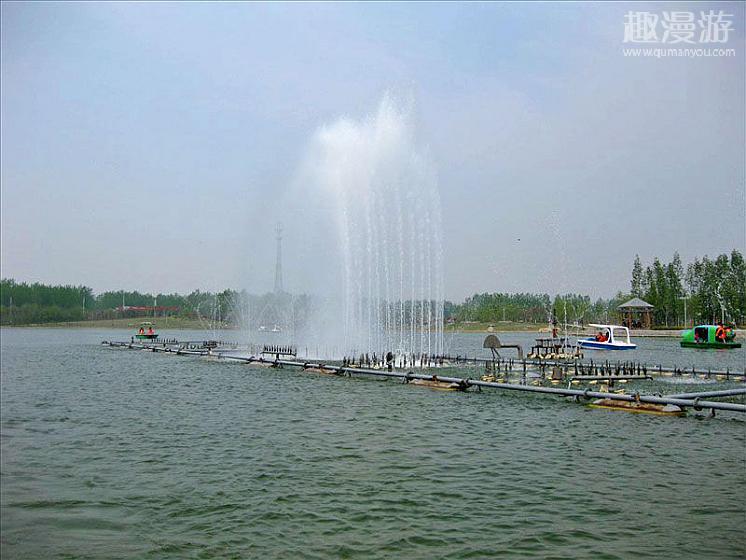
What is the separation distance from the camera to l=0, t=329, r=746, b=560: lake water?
934 cm

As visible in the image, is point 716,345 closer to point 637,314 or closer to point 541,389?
point 637,314

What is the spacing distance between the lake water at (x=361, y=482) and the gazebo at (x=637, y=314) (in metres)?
92.3

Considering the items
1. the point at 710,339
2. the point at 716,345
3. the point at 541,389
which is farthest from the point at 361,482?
the point at 710,339

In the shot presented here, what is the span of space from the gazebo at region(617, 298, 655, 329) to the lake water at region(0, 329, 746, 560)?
92.3m

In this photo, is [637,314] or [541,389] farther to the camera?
[637,314]

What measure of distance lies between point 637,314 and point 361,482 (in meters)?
119

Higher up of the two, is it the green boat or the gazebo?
the gazebo

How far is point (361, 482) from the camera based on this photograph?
13.2 metres

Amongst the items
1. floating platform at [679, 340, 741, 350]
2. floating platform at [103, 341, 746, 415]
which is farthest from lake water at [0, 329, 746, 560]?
floating platform at [679, 340, 741, 350]

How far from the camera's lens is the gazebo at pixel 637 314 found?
10688 cm

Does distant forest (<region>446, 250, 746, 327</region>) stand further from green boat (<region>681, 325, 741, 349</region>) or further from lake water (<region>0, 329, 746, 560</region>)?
lake water (<region>0, 329, 746, 560</region>)

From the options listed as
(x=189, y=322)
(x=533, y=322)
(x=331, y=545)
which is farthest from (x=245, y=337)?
(x=533, y=322)

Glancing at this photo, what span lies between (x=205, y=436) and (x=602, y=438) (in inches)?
469

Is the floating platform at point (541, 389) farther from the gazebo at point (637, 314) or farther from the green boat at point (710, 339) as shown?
the gazebo at point (637, 314)
